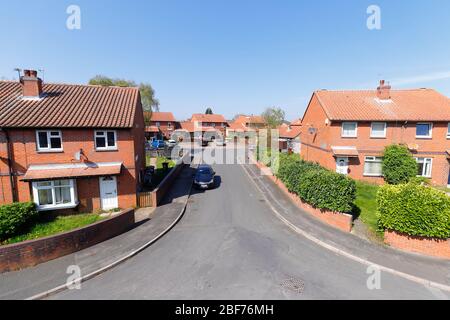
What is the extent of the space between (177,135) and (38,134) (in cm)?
4545

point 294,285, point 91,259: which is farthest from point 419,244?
point 91,259

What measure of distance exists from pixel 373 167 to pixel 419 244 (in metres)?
10.3

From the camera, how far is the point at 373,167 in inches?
701

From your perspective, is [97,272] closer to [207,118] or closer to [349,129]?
[349,129]

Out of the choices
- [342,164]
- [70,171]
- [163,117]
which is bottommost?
[342,164]

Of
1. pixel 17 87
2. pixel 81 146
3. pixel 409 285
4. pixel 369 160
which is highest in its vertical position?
pixel 17 87

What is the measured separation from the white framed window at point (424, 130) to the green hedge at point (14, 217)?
84.8 ft

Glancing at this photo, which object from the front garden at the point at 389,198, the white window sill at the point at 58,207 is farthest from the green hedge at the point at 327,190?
the white window sill at the point at 58,207

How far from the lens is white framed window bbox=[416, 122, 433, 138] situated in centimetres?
1723

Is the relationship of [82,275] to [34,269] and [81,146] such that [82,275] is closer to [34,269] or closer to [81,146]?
→ [34,269]

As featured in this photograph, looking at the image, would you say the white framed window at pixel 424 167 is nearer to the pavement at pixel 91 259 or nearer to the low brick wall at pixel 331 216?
the low brick wall at pixel 331 216

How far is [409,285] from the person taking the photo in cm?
713

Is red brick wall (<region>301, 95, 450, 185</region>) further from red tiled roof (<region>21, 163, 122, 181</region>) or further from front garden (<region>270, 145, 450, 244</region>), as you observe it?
red tiled roof (<region>21, 163, 122, 181</region>)

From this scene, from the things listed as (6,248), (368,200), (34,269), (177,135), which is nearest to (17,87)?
(6,248)
